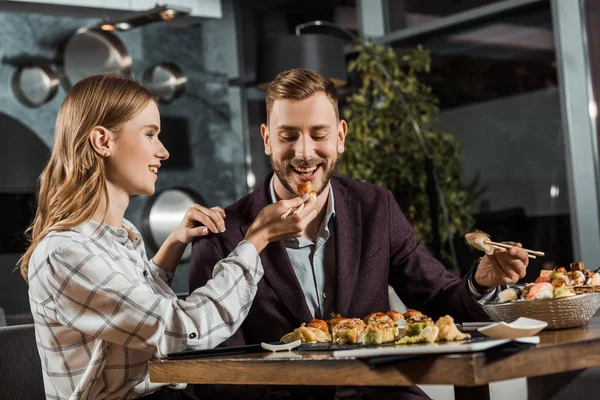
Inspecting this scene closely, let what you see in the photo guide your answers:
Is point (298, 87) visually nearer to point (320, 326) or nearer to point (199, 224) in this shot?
point (199, 224)

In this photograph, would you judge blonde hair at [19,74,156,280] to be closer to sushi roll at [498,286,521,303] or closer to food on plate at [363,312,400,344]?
food on plate at [363,312,400,344]

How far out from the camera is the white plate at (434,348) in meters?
1.36

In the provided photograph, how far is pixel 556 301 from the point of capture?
1754mm

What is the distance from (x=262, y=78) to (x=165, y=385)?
145 inches

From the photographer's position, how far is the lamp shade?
17.7 feet

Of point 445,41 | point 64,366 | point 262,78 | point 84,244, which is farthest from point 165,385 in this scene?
point 445,41

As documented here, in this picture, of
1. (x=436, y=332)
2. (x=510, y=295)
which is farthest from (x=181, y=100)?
(x=436, y=332)

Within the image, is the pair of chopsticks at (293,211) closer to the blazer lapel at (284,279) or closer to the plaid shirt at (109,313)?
the plaid shirt at (109,313)

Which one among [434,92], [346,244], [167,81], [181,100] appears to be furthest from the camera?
[181,100]

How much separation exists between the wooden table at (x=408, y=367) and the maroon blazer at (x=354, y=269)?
53 cm

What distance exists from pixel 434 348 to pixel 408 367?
6 cm

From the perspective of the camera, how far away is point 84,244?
6.31ft

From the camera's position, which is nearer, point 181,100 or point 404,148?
point 404,148

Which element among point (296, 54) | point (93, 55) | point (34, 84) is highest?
point (93, 55)
